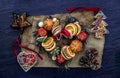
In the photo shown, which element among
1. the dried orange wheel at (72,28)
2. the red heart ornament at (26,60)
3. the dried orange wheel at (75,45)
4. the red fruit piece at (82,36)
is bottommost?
the red heart ornament at (26,60)

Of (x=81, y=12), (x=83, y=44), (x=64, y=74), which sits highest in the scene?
(x=81, y=12)

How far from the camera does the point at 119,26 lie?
1302mm

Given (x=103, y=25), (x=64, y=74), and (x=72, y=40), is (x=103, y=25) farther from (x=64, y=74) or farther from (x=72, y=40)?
(x=64, y=74)

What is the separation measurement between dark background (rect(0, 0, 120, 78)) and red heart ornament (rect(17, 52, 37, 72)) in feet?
0.06

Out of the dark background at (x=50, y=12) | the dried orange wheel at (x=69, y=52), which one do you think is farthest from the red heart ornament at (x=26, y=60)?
the dried orange wheel at (x=69, y=52)

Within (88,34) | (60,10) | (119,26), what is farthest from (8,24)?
(119,26)

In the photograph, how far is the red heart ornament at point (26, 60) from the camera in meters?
1.33

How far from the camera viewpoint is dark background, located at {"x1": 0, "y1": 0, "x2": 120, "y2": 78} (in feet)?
4.27

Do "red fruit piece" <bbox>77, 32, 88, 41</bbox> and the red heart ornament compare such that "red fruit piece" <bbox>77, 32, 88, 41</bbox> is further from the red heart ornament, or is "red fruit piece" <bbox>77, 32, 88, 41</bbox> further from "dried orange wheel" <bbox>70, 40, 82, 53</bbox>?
the red heart ornament

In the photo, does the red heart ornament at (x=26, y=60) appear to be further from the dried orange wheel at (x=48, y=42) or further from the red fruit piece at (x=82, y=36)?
the red fruit piece at (x=82, y=36)

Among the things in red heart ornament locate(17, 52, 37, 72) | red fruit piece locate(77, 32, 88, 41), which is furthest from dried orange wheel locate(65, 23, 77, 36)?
red heart ornament locate(17, 52, 37, 72)

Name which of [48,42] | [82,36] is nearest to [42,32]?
[48,42]

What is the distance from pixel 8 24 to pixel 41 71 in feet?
0.72

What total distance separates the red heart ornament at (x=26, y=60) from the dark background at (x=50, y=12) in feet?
0.06
